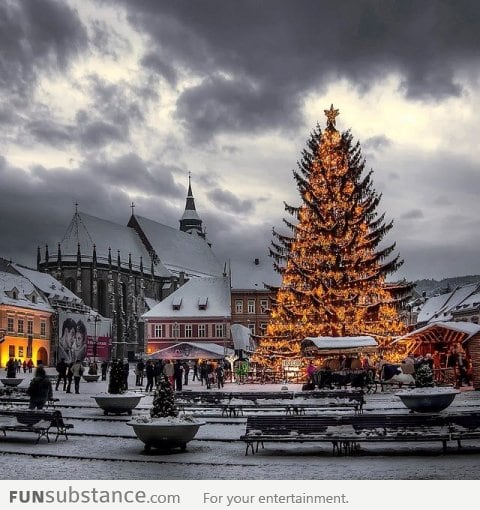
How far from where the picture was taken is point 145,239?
6588 cm

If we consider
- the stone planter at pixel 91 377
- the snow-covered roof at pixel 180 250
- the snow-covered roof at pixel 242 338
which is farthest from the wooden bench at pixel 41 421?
the snow-covered roof at pixel 180 250

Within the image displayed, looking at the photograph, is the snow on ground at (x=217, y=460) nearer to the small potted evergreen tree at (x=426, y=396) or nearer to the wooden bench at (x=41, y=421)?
the wooden bench at (x=41, y=421)

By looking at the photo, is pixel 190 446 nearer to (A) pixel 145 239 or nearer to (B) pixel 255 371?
(B) pixel 255 371

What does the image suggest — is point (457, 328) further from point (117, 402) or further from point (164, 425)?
point (164, 425)

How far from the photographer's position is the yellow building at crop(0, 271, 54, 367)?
123ft

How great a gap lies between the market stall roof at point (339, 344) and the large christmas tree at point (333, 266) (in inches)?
46.4

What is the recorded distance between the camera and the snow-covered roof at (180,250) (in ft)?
216

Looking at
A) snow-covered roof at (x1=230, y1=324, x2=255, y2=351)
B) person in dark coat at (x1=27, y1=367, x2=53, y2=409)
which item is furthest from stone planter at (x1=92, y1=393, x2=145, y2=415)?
snow-covered roof at (x1=230, y1=324, x2=255, y2=351)

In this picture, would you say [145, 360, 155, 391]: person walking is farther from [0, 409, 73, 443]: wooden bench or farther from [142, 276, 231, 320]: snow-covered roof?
[142, 276, 231, 320]: snow-covered roof

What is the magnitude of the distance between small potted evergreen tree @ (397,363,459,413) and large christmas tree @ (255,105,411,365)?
811 cm

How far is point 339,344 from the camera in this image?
18.6 metres

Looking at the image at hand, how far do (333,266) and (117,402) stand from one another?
820 centimetres

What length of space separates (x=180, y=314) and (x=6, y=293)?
9836mm

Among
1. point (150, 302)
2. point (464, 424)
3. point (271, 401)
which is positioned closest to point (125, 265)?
point (150, 302)
